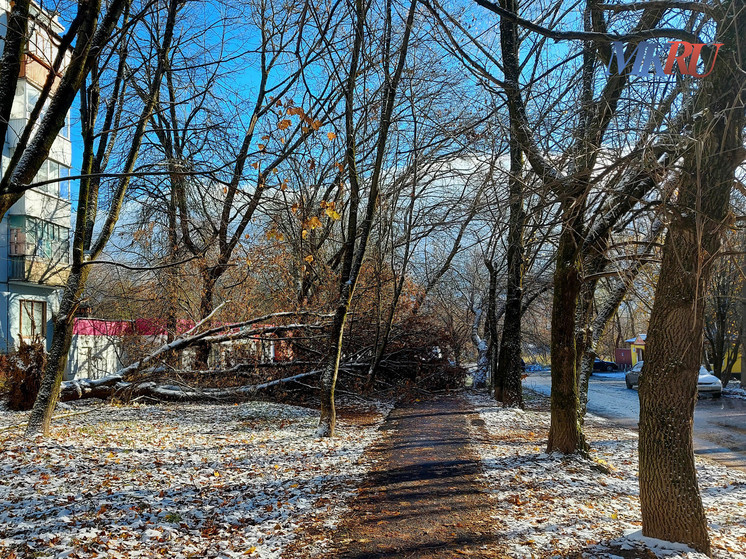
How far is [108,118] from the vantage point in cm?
958

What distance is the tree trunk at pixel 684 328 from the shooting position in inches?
168

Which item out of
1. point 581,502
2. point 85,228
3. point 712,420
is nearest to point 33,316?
point 85,228

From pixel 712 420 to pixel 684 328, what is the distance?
1316 cm

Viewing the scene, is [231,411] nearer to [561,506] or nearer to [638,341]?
[561,506]

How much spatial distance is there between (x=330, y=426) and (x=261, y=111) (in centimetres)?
999

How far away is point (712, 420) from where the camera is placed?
1502cm

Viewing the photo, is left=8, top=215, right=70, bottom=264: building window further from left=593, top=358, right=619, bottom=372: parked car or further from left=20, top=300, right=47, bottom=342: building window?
left=593, top=358, right=619, bottom=372: parked car

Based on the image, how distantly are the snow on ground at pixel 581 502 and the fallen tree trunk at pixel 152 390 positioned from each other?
728cm

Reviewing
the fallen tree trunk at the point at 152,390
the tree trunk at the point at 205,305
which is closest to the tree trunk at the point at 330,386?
the fallen tree trunk at the point at 152,390

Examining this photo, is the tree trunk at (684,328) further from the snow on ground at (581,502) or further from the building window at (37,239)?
the building window at (37,239)

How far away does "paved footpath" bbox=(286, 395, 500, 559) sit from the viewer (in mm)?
4496

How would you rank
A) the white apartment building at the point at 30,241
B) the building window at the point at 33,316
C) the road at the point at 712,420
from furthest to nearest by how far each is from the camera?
the building window at the point at 33,316 → the white apartment building at the point at 30,241 → the road at the point at 712,420
